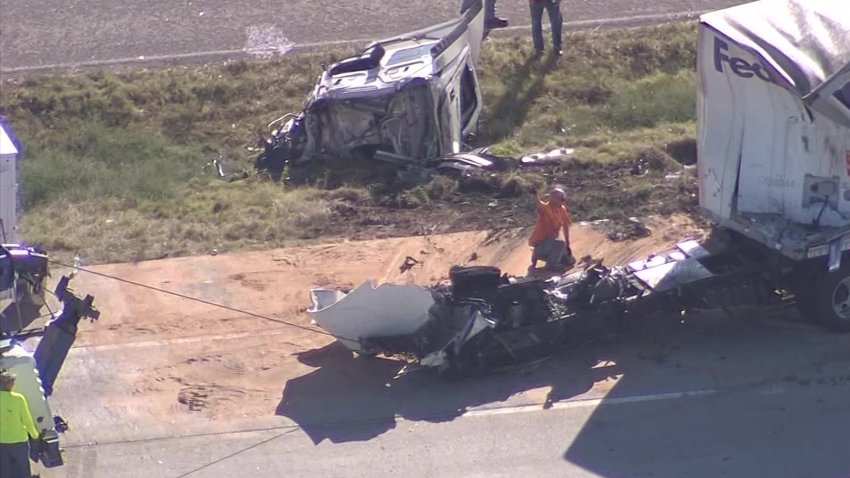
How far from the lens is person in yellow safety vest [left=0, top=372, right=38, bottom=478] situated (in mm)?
10531

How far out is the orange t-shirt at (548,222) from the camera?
14.7m

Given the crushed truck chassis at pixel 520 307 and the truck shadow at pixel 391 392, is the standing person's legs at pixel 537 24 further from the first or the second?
the truck shadow at pixel 391 392

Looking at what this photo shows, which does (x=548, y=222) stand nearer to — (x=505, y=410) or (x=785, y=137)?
(x=785, y=137)

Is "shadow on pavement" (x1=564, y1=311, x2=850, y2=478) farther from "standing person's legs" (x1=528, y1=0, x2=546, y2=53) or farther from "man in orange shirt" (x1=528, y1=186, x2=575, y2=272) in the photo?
"standing person's legs" (x1=528, y1=0, x2=546, y2=53)

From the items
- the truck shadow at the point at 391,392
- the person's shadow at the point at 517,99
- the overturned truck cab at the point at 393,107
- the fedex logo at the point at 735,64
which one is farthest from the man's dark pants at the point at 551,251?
the person's shadow at the point at 517,99

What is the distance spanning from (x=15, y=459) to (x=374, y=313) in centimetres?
345

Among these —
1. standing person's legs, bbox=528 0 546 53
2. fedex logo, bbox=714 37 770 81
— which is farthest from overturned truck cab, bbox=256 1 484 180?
fedex logo, bbox=714 37 770 81

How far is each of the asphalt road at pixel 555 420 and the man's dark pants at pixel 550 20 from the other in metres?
8.29

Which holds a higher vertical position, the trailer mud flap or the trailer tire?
the trailer mud flap

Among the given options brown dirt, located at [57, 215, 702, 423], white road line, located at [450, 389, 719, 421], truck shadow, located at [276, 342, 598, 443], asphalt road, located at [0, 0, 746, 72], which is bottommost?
brown dirt, located at [57, 215, 702, 423]

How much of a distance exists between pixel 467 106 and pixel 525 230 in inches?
145

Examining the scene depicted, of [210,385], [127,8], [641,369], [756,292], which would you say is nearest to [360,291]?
[210,385]

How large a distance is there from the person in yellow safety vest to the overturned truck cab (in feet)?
26.5

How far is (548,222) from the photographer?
14.7m
